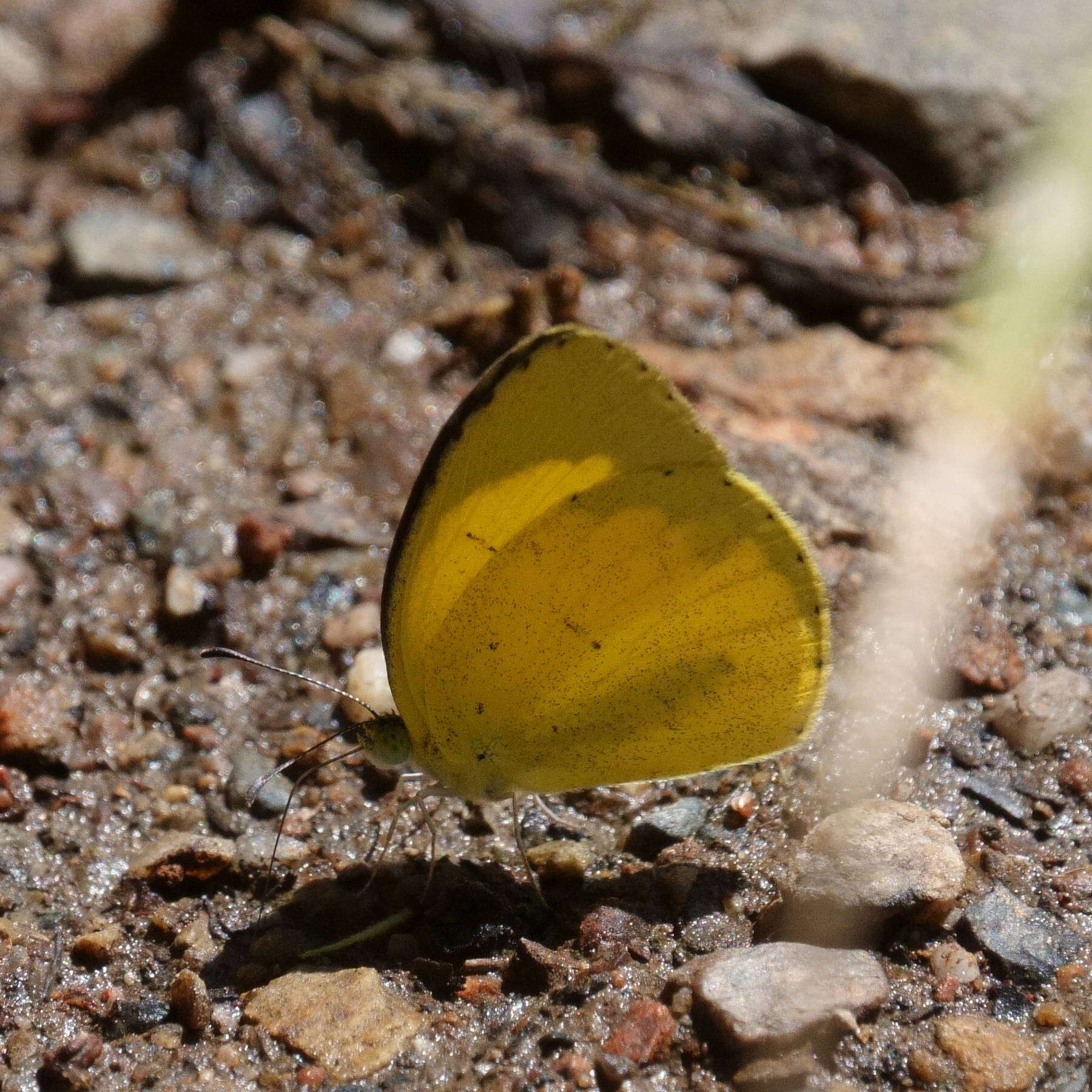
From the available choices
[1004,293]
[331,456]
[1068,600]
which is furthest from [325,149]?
[1068,600]

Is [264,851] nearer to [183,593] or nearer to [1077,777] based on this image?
[183,593]

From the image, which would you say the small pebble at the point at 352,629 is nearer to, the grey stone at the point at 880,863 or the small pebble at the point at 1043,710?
the grey stone at the point at 880,863

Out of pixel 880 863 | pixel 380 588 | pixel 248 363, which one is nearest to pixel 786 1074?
pixel 880 863

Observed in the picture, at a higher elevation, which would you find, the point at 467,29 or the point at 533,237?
the point at 467,29

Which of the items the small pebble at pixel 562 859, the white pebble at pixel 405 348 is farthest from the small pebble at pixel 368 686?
the white pebble at pixel 405 348

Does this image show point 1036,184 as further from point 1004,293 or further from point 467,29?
point 467,29
